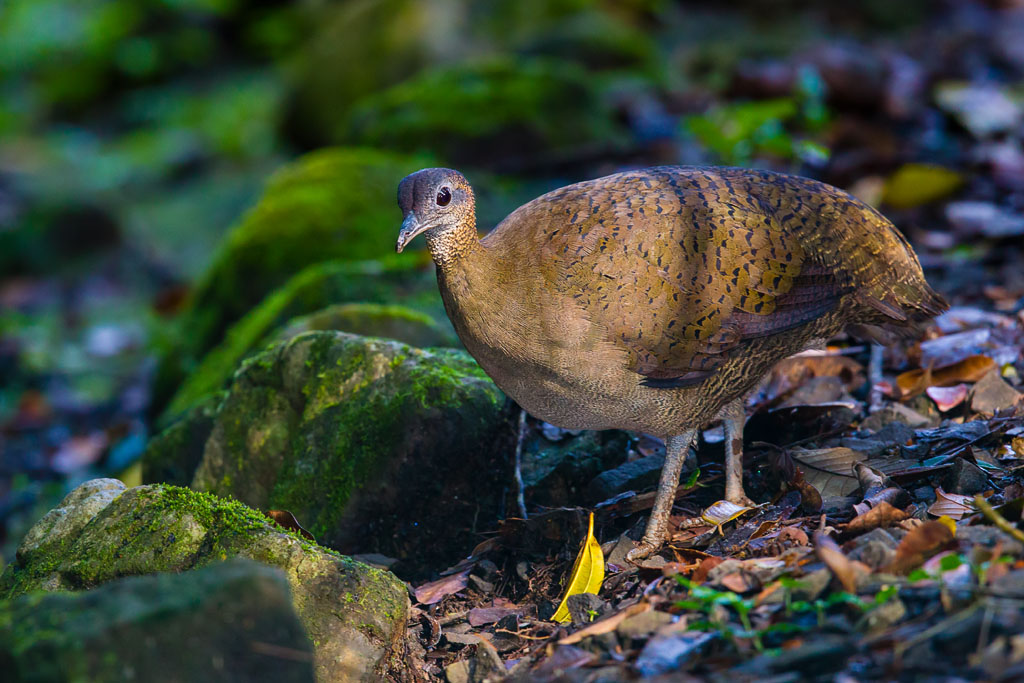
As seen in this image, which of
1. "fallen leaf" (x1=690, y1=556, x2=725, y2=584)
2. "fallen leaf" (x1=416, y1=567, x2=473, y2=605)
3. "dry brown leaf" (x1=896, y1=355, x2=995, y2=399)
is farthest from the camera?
"dry brown leaf" (x1=896, y1=355, x2=995, y2=399)

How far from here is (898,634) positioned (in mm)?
3193

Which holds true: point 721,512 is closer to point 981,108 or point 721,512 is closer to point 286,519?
point 286,519

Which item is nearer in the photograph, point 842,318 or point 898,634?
point 898,634

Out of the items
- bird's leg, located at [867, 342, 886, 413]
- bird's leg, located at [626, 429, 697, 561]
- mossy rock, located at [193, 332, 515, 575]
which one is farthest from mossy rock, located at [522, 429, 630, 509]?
bird's leg, located at [867, 342, 886, 413]

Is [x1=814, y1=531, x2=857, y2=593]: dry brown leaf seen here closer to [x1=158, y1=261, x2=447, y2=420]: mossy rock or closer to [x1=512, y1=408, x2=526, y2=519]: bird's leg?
[x1=512, y1=408, x2=526, y2=519]: bird's leg

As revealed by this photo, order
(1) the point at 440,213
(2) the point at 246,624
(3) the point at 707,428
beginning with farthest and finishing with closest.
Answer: (3) the point at 707,428 < (1) the point at 440,213 < (2) the point at 246,624

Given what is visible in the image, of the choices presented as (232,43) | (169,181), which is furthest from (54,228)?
(232,43)

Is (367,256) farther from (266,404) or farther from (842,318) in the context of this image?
(842,318)

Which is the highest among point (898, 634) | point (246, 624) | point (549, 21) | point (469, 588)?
point (549, 21)

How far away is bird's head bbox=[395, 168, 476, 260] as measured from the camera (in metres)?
4.14

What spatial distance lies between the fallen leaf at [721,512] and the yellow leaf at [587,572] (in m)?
0.51

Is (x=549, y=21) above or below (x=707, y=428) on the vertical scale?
above

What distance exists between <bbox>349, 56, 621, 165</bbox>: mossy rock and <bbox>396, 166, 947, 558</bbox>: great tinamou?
5107 mm

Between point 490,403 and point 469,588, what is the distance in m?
0.94
